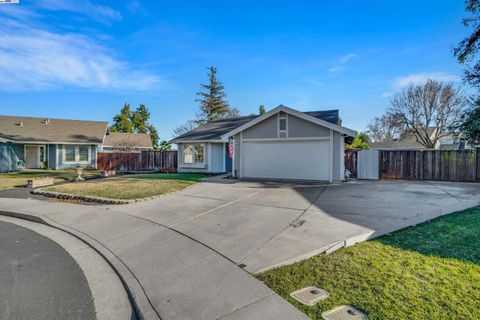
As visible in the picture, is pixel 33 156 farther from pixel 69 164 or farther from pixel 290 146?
pixel 290 146

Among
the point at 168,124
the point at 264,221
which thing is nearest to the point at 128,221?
the point at 264,221

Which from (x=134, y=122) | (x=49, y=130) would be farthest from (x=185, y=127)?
(x=49, y=130)

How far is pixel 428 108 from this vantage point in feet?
88.8

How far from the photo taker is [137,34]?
1295 centimetres

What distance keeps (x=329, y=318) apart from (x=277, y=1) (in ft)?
38.3

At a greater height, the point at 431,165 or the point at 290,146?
the point at 290,146

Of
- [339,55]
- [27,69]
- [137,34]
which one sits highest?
[137,34]

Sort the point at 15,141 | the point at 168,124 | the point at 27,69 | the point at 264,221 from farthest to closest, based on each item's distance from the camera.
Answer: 1. the point at 168,124
2. the point at 15,141
3. the point at 27,69
4. the point at 264,221

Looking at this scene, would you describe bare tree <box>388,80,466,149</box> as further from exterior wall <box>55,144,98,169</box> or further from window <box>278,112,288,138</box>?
exterior wall <box>55,144,98,169</box>

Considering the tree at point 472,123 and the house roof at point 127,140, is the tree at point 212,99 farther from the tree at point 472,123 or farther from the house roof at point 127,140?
the tree at point 472,123

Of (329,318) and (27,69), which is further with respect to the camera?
(27,69)

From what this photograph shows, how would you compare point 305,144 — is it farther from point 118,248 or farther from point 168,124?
point 168,124

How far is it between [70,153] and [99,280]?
24.9 meters

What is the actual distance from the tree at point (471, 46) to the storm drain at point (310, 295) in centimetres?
1144
